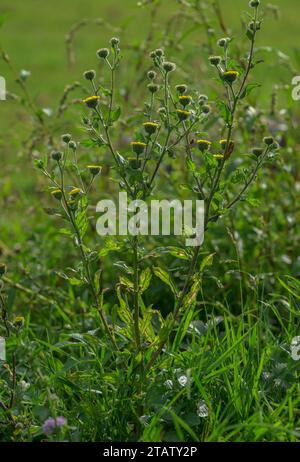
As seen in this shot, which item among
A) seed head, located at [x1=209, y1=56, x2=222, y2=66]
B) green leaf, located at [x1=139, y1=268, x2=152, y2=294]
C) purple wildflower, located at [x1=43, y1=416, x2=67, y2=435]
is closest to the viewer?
purple wildflower, located at [x1=43, y1=416, x2=67, y2=435]

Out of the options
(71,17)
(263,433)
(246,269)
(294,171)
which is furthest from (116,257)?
(71,17)

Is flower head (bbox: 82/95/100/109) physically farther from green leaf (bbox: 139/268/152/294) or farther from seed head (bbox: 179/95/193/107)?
green leaf (bbox: 139/268/152/294)

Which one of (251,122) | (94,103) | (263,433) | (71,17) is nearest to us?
(263,433)

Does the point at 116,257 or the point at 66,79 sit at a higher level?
the point at 66,79

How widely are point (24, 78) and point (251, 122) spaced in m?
0.88

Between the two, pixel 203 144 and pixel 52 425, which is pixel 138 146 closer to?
pixel 203 144

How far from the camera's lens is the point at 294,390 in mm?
1976

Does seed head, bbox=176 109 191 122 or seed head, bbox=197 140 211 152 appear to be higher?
seed head, bbox=176 109 191 122

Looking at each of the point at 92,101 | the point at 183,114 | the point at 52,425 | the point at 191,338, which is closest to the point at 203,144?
the point at 183,114

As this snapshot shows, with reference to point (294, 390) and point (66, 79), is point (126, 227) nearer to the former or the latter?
point (294, 390)

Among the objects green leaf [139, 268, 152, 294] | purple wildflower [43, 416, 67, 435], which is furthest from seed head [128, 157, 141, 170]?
purple wildflower [43, 416, 67, 435]

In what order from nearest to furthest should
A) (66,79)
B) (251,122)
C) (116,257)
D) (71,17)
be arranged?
(251,122) < (116,257) < (66,79) < (71,17)

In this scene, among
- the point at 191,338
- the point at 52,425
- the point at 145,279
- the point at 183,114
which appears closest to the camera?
the point at 52,425

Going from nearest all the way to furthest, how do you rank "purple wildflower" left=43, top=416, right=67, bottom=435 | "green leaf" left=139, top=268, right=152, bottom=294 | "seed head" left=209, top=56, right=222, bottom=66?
"purple wildflower" left=43, top=416, right=67, bottom=435, "seed head" left=209, top=56, right=222, bottom=66, "green leaf" left=139, top=268, right=152, bottom=294
